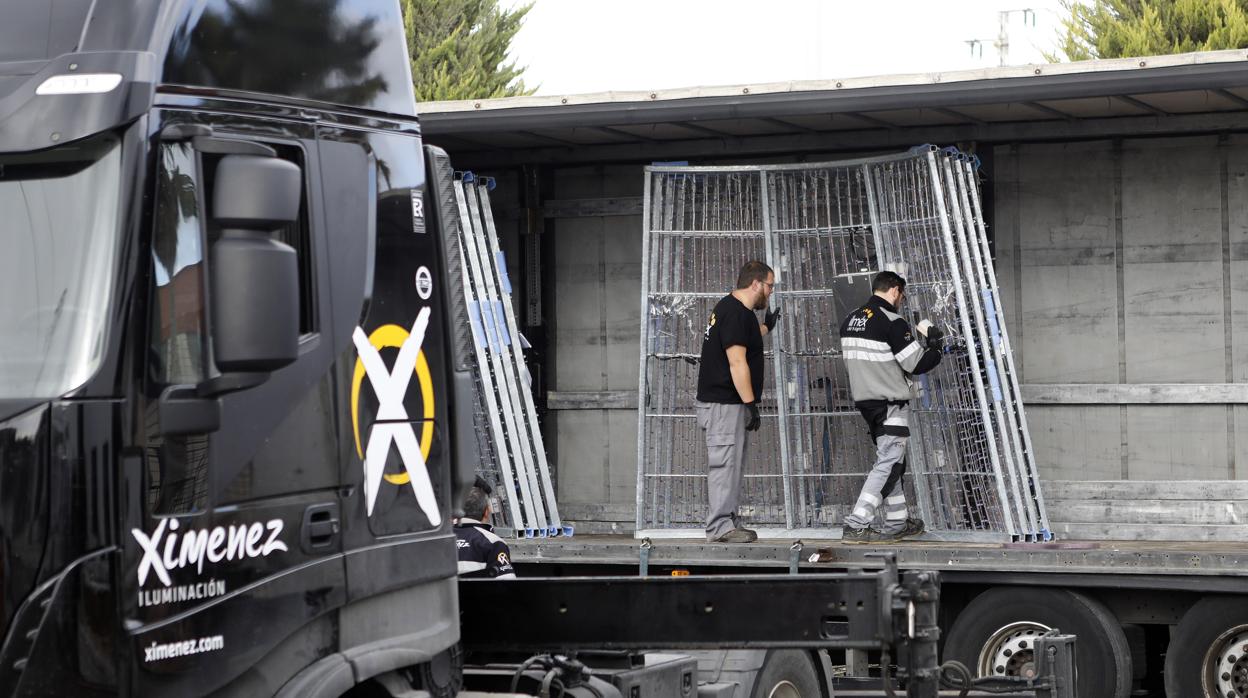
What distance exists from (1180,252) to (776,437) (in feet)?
9.59

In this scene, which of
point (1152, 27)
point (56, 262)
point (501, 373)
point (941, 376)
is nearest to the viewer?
point (56, 262)

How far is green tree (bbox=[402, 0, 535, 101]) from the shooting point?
37219mm

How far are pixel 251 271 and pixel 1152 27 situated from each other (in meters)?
28.1

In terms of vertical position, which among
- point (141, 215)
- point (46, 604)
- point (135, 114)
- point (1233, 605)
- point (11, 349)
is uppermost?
point (135, 114)

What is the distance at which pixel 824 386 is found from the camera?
10938 mm

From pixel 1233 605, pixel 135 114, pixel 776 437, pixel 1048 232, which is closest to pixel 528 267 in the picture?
pixel 776 437

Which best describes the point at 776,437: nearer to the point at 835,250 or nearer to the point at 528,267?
the point at 835,250

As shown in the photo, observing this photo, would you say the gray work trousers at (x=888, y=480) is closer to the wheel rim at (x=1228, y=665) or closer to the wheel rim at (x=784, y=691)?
the wheel rim at (x=1228, y=665)

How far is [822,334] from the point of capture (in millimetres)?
10961

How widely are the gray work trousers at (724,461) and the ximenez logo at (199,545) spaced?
5.87m

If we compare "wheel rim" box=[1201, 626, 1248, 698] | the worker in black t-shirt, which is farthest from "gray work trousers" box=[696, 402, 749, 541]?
"wheel rim" box=[1201, 626, 1248, 698]

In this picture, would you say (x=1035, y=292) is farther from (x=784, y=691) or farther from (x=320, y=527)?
(x=320, y=527)

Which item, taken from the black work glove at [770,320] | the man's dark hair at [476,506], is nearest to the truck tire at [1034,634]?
the black work glove at [770,320]

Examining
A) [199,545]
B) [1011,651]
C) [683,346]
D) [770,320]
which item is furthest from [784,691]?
[683,346]
